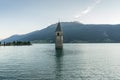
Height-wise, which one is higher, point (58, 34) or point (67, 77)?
point (58, 34)

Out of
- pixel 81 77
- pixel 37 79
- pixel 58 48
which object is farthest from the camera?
pixel 58 48

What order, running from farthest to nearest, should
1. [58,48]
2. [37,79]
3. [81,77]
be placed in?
[58,48], [81,77], [37,79]

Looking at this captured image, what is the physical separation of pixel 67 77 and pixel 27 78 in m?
8.73

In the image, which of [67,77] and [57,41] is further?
[57,41]

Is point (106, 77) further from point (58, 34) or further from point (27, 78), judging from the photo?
point (58, 34)

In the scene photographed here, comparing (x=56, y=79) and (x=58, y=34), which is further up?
(x=58, y=34)

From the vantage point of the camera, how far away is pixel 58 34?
16850 centimetres

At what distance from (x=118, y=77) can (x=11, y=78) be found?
23.5m

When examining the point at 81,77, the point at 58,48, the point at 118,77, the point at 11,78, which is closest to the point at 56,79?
the point at 81,77

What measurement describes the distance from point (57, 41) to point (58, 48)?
5536 mm

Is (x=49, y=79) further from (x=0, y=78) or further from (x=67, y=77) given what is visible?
(x=0, y=78)

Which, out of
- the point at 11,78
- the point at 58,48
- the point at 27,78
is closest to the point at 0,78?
the point at 11,78

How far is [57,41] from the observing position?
168 m

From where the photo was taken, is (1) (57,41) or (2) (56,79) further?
(1) (57,41)
